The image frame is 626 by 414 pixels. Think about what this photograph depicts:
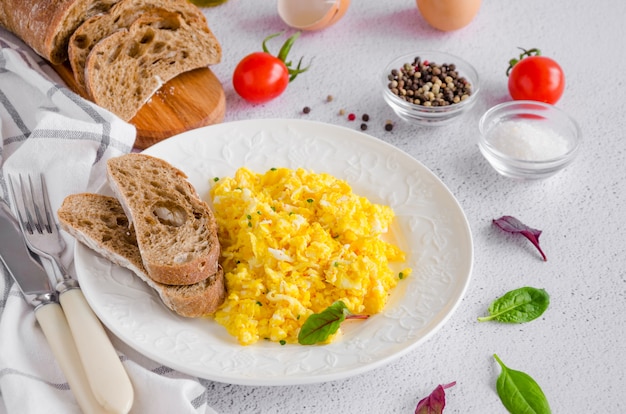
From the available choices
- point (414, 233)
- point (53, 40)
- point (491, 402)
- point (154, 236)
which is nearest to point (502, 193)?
point (414, 233)

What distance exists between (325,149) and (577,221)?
4.54 feet

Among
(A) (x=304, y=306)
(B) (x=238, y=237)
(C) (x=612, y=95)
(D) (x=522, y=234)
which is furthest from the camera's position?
(C) (x=612, y=95)

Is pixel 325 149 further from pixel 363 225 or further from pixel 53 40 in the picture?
pixel 53 40

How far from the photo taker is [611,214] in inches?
159

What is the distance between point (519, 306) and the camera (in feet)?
11.5

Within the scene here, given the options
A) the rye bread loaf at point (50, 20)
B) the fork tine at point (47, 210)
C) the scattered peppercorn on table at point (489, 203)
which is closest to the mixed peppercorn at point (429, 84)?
the scattered peppercorn on table at point (489, 203)

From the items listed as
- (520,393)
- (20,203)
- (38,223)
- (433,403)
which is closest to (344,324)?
(433,403)

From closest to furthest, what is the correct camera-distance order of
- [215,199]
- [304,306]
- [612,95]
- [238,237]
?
[304,306]
[238,237]
[215,199]
[612,95]

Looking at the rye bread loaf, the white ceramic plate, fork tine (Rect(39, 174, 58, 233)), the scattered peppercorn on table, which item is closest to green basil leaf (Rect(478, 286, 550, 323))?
→ the scattered peppercorn on table

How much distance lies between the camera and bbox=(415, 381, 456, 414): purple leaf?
10.1 ft

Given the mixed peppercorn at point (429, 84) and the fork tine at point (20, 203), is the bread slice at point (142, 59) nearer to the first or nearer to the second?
the fork tine at point (20, 203)

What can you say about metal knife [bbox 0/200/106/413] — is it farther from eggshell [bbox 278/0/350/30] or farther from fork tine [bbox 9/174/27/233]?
eggshell [bbox 278/0/350/30]

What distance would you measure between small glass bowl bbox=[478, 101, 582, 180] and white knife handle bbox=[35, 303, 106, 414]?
2370 mm

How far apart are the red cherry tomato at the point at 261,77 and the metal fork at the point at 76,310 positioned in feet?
4.35
